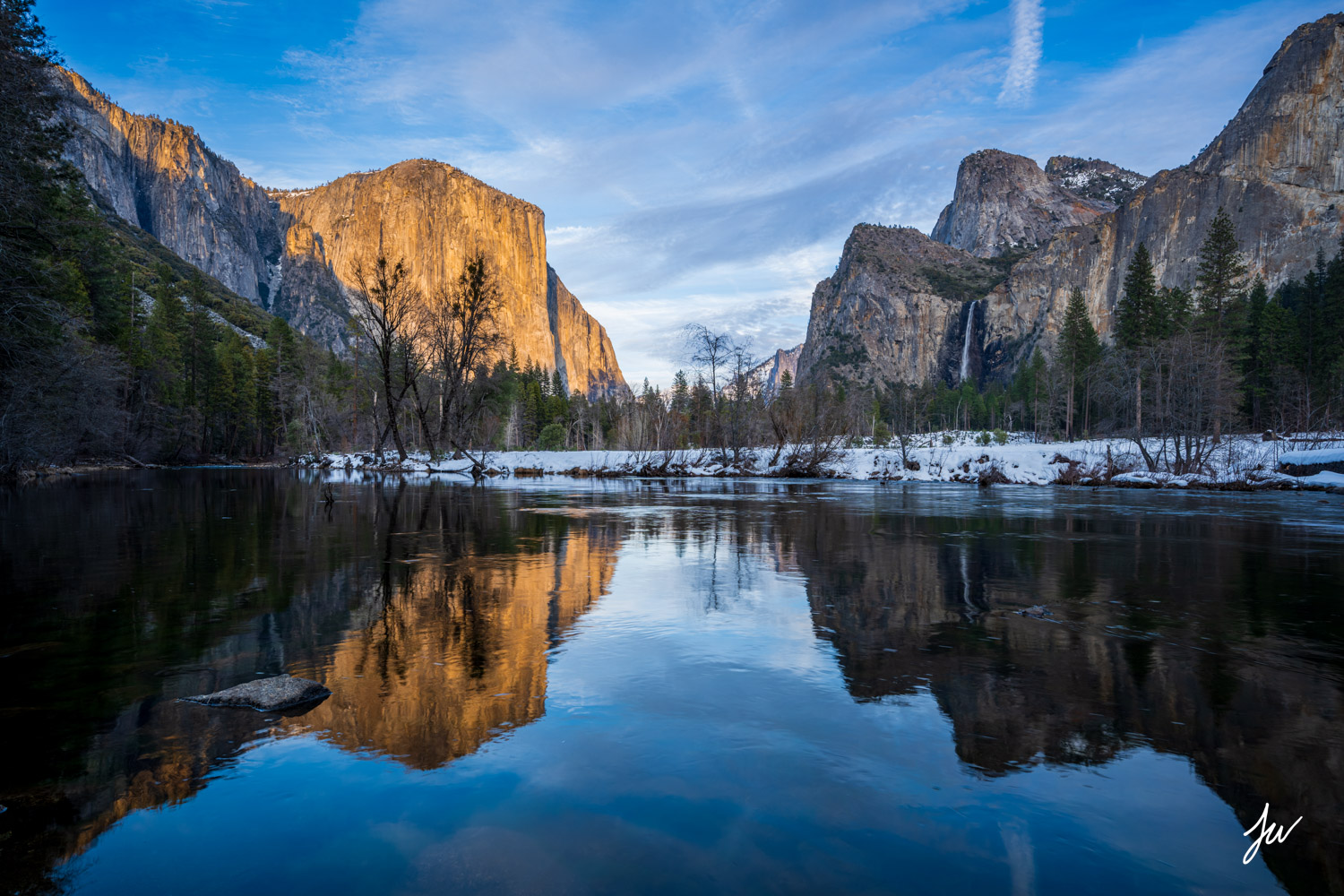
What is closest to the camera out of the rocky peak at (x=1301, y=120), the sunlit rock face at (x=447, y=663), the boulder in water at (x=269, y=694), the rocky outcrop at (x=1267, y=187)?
the sunlit rock face at (x=447, y=663)

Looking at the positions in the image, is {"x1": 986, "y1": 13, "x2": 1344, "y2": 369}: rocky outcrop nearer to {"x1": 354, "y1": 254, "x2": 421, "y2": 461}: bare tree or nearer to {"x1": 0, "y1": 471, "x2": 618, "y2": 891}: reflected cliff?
{"x1": 354, "y1": 254, "x2": 421, "y2": 461}: bare tree

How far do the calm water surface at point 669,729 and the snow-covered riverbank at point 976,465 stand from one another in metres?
25.9

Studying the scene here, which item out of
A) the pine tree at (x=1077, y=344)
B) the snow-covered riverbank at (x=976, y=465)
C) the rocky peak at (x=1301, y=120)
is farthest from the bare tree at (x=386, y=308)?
the rocky peak at (x=1301, y=120)

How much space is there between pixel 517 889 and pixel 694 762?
1.31m

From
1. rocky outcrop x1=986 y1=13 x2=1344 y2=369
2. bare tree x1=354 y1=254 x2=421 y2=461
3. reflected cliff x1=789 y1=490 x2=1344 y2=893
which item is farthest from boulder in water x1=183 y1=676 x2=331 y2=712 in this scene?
rocky outcrop x1=986 y1=13 x2=1344 y2=369

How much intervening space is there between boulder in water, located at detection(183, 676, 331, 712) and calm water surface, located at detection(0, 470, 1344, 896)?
16 cm

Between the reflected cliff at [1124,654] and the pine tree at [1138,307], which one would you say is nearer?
the reflected cliff at [1124,654]

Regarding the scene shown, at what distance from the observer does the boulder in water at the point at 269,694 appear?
4.41 metres

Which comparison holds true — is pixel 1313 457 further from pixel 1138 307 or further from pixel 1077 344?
pixel 1077 344

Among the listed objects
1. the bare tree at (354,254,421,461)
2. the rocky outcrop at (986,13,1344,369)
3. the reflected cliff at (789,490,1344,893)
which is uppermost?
the rocky outcrop at (986,13,1344,369)

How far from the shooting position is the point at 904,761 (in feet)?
11.9

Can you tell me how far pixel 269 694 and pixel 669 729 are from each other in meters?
2.82

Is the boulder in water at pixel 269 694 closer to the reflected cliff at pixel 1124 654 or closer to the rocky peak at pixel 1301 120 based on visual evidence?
the reflected cliff at pixel 1124 654

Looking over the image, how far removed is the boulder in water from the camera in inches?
174
